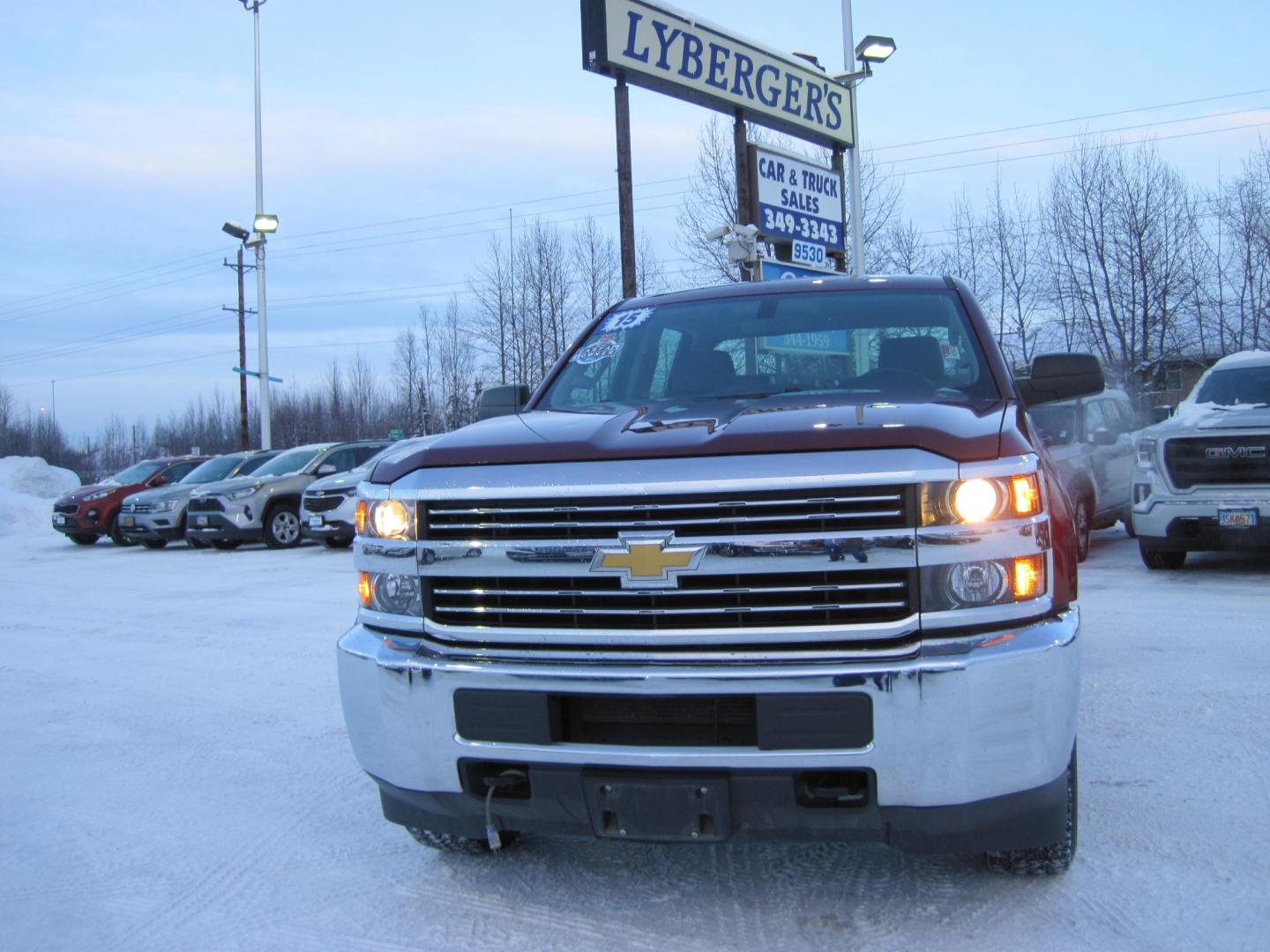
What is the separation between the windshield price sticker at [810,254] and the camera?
56.5 ft

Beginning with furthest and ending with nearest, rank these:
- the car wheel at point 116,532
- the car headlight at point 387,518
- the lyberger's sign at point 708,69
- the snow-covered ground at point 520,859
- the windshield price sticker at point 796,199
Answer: the car wheel at point 116,532, the windshield price sticker at point 796,199, the lyberger's sign at point 708,69, the car headlight at point 387,518, the snow-covered ground at point 520,859

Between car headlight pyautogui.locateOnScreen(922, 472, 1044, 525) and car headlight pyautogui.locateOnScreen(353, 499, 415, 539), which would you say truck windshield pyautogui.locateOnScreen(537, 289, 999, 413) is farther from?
car headlight pyautogui.locateOnScreen(353, 499, 415, 539)

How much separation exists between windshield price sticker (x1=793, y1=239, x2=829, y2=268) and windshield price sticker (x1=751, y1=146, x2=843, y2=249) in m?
0.08

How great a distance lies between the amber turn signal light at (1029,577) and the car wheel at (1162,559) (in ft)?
25.2

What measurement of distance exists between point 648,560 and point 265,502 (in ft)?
50.5

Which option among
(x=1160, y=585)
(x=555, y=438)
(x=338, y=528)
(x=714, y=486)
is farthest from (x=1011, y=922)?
(x=338, y=528)

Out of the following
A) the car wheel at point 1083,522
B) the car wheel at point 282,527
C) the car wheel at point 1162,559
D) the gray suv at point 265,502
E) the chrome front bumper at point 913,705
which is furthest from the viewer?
the car wheel at point 282,527

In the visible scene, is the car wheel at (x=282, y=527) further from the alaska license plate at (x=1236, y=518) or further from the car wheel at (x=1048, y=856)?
the car wheel at (x=1048, y=856)

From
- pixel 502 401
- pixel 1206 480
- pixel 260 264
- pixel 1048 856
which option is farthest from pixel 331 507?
pixel 260 264

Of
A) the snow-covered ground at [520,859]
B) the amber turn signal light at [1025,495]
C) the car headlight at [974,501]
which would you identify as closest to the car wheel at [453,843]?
the snow-covered ground at [520,859]

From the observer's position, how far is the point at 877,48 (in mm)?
18312

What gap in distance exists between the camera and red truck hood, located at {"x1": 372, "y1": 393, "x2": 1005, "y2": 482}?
2848 millimetres

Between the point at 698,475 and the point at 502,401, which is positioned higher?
the point at 502,401

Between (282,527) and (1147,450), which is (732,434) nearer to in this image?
(1147,450)
